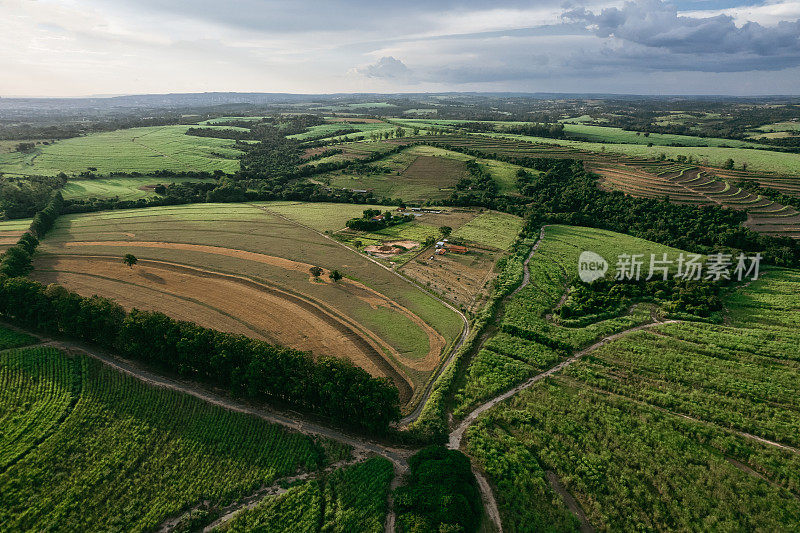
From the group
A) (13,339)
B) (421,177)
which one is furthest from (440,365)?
(421,177)

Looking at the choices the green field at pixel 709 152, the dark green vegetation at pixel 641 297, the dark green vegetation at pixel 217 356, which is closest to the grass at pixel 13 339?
the dark green vegetation at pixel 217 356

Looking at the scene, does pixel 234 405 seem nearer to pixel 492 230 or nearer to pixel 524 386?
pixel 524 386

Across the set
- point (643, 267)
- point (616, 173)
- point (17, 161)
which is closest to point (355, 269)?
point (643, 267)

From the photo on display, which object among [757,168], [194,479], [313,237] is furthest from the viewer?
[757,168]

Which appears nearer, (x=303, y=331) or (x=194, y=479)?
(x=194, y=479)

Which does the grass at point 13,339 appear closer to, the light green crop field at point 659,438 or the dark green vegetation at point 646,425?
the dark green vegetation at point 646,425

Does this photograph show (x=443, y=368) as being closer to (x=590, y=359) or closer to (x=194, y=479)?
(x=590, y=359)

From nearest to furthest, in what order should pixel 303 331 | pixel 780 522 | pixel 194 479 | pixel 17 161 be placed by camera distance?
pixel 780 522
pixel 194 479
pixel 303 331
pixel 17 161

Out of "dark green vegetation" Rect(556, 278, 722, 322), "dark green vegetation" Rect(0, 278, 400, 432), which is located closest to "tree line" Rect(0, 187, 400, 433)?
"dark green vegetation" Rect(0, 278, 400, 432)
